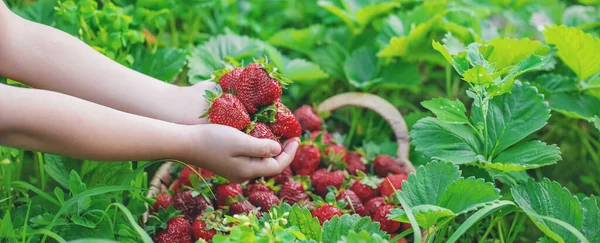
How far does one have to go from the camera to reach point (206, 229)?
1238 millimetres

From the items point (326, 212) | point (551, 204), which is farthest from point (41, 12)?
point (551, 204)

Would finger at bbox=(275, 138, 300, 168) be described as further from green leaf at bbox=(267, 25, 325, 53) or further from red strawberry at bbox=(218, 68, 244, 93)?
green leaf at bbox=(267, 25, 325, 53)

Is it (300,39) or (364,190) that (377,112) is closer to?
(364,190)

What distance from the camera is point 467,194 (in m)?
1.16

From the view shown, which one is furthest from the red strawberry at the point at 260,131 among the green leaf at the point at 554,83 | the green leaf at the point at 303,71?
the green leaf at the point at 554,83

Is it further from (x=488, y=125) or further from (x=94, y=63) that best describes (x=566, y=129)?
(x=94, y=63)

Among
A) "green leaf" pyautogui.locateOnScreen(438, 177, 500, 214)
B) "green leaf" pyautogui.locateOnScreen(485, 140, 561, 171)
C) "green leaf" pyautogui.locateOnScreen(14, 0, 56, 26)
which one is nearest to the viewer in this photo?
"green leaf" pyautogui.locateOnScreen(438, 177, 500, 214)

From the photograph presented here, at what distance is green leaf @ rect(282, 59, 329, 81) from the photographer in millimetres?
1773

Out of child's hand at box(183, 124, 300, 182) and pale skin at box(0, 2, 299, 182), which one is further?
child's hand at box(183, 124, 300, 182)

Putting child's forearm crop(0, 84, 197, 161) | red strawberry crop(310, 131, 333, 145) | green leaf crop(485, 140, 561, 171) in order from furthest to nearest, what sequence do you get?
red strawberry crop(310, 131, 333, 145) → green leaf crop(485, 140, 561, 171) → child's forearm crop(0, 84, 197, 161)

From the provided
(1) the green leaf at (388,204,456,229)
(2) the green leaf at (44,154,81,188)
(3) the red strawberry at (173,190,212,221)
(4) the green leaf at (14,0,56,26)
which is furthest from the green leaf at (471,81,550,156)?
(4) the green leaf at (14,0,56,26)

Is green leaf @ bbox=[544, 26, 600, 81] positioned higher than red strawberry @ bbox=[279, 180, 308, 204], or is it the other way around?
green leaf @ bbox=[544, 26, 600, 81]

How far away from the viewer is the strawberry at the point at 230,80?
130 cm

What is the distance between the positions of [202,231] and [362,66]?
2.76ft
